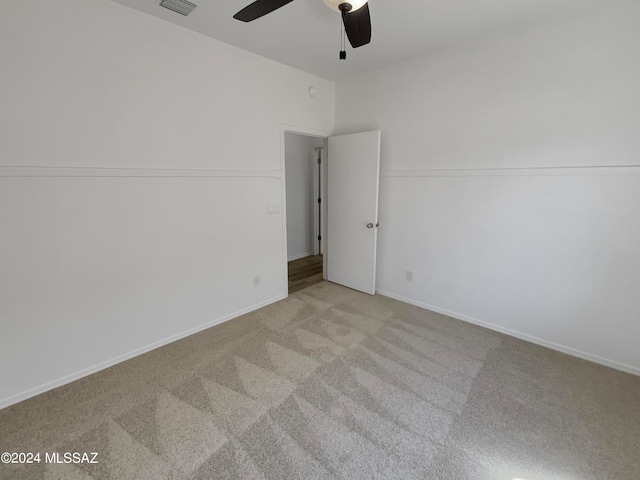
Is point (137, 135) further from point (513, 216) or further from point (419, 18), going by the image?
point (513, 216)

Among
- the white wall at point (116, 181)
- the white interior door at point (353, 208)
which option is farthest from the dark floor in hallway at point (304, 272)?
the white wall at point (116, 181)

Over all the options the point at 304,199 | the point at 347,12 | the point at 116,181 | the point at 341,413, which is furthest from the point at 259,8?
the point at 304,199

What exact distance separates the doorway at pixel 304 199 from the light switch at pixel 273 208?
1.69m

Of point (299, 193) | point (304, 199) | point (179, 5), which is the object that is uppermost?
point (179, 5)

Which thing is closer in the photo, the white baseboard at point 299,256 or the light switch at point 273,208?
the light switch at point 273,208

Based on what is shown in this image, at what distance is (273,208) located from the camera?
322 cm

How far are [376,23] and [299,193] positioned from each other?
3296 mm

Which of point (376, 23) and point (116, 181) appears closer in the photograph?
point (116, 181)

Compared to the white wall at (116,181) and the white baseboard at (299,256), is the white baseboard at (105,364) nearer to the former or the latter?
the white wall at (116,181)

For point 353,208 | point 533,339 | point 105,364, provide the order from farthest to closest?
point 353,208
point 533,339
point 105,364

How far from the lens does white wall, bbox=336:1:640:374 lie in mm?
2080

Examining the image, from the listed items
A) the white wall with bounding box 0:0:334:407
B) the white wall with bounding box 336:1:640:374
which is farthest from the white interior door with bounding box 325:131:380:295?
the white wall with bounding box 0:0:334:407

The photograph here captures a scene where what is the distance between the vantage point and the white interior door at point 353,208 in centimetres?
337

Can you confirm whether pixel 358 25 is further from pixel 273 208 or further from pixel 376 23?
pixel 273 208
